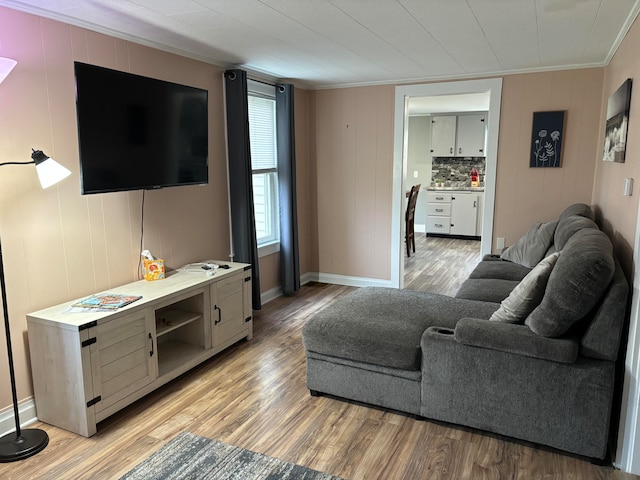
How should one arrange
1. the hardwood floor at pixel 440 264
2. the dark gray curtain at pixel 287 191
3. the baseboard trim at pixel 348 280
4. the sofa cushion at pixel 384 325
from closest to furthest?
the sofa cushion at pixel 384 325 → the dark gray curtain at pixel 287 191 → the baseboard trim at pixel 348 280 → the hardwood floor at pixel 440 264

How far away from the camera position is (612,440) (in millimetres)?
2293

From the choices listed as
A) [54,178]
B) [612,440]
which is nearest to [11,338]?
[54,178]

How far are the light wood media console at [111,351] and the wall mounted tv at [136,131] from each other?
2.28ft

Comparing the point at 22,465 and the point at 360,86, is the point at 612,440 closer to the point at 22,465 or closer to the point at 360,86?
the point at 22,465

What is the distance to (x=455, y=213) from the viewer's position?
27.1 ft

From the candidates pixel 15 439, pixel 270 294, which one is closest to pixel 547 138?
pixel 270 294

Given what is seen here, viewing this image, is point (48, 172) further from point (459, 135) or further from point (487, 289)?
point (459, 135)

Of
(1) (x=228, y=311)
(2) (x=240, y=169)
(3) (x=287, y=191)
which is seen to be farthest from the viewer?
(3) (x=287, y=191)

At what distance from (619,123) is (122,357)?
3.25m

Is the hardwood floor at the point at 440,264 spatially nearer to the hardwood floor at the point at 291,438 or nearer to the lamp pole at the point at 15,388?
the hardwood floor at the point at 291,438

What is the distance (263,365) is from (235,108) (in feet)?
6.96

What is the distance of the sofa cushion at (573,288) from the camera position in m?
2.00

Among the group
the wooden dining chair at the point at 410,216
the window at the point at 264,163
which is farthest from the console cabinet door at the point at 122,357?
the wooden dining chair at the point at 410,216

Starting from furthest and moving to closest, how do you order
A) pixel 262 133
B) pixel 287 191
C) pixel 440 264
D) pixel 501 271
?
1. pixel 440 264
2. pixel 287 191
3. pixel 262 133
4. pixel 501 271
